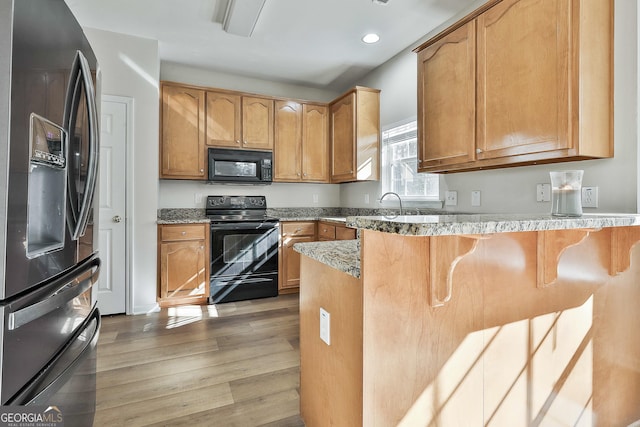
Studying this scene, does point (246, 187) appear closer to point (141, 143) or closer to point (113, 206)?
point (141, 143)

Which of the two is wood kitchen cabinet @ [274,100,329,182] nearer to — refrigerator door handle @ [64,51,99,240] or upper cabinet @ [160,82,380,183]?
upper cabinet @ [160,82,380,183]

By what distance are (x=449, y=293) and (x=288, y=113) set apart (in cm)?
351

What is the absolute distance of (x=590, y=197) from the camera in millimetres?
1749

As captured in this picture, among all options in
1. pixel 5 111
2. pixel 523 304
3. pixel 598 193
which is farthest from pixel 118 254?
pixel 598 193

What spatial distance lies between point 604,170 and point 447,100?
3.16 feet

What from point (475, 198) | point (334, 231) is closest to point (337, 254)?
point (475, 198)

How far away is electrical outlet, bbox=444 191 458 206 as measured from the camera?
2733mm

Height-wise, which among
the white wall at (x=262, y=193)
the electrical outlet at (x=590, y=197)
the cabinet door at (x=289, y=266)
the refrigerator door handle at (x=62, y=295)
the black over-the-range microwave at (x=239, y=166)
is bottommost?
the cabinet door at (x=289, y=266)

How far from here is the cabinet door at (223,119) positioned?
3705 mm

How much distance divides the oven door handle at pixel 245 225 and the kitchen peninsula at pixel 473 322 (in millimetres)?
2214

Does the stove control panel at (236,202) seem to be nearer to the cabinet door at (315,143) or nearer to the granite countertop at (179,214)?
the granite countertop at (179,214)

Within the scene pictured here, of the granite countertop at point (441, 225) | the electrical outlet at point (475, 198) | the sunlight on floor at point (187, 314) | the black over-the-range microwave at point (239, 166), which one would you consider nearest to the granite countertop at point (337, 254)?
the granite countertop at point (441, 225)

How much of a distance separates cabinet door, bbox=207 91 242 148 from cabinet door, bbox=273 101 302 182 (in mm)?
475

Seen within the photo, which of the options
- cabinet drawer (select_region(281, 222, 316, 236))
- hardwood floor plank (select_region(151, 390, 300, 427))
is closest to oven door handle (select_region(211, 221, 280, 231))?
cabinet drawer (select_region(281, 222, 316, 236))
